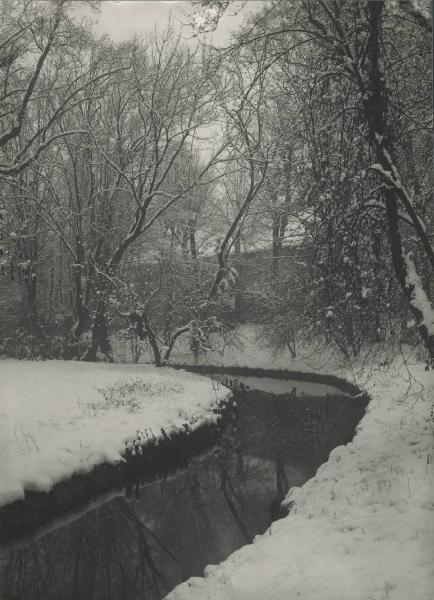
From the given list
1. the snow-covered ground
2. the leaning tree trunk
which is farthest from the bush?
the leaning tree trunk

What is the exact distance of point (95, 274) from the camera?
845 inches

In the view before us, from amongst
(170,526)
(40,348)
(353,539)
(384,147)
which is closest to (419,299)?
(384,147)

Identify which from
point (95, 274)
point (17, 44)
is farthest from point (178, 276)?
point (17, 44)

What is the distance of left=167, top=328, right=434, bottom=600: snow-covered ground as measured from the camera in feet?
15.1

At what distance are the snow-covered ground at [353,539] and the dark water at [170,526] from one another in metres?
1.06

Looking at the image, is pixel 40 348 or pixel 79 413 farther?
pixel 40 348

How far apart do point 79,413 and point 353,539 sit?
7064mm

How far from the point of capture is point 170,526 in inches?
325

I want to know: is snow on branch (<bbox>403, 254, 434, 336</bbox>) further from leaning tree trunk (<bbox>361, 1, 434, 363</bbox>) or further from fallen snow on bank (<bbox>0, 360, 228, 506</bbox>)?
fallen snow on bank (<bbox>0, 360, 228, 506</bbox>)

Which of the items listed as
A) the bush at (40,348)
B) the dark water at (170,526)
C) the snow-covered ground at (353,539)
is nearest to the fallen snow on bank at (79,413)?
the dark water at (170,526)

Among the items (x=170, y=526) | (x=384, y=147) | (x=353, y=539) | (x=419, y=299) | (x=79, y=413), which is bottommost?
(x=170, y=526)

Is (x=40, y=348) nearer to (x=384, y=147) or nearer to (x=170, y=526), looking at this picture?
(x=170, y=526)

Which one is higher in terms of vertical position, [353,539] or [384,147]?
[384,147]

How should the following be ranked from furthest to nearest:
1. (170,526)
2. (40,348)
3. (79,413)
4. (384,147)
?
(40,348) → (79,413) → (170,526) → (384,147)
